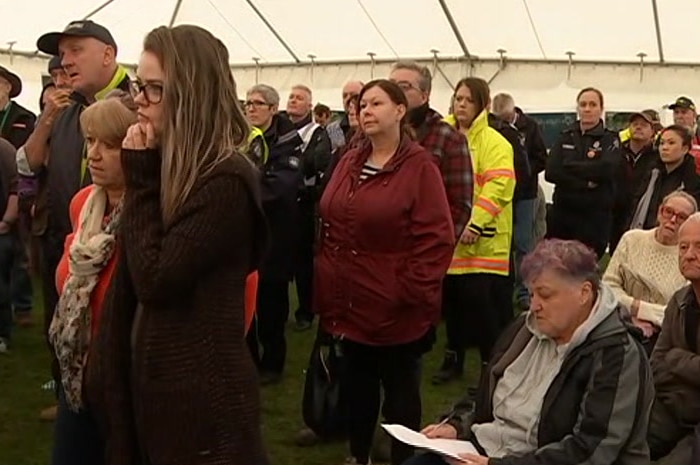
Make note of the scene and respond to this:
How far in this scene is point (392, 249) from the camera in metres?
3.41

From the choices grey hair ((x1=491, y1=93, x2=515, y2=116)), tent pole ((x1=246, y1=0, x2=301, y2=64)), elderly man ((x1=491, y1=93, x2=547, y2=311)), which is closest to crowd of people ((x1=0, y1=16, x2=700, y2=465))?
elderly man ((x1=491, y1=93, x2=547, y2=311))

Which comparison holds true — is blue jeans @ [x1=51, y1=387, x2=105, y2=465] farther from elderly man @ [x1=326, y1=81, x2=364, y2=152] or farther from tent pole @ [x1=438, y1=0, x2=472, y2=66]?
tent pole @ [x1=438, y1=0, x2=472, y2=66]

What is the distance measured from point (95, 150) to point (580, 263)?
140 centimetres

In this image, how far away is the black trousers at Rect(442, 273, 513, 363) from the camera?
16.2ft

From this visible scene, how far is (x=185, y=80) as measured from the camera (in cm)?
189

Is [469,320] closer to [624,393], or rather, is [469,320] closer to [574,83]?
[624,393]

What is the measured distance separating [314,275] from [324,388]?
495 millimetres

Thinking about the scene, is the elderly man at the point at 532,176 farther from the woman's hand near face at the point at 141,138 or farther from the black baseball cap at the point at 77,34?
the woman's hand near face at the point at 141,138

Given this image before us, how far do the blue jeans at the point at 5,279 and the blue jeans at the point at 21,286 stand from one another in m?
0.61

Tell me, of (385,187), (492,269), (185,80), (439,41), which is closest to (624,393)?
(385,187)

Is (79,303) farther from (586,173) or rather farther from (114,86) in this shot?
(586,173)

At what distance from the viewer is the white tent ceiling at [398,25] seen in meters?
10.0

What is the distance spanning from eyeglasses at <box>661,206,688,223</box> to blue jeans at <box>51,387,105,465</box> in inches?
104

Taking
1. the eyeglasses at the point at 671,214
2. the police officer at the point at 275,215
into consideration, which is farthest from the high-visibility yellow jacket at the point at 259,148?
the eyeglasses at the point at 671,214
